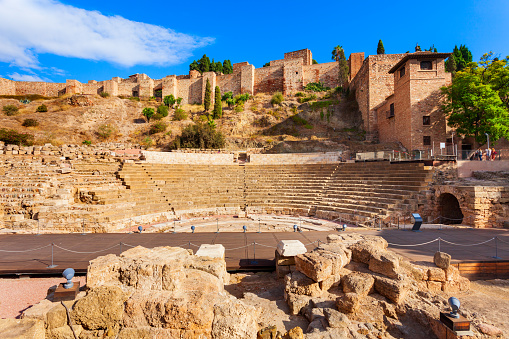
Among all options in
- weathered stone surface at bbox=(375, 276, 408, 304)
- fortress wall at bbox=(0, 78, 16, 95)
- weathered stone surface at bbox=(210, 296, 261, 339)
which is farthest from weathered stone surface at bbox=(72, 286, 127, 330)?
fortress wall at bbox=(0, 78, 16, 95)

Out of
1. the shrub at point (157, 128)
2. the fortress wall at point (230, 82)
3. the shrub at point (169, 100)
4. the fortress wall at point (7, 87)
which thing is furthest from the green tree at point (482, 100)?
the fortress wall at point (7, 87)

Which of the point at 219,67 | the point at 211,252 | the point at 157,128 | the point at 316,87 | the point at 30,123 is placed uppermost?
the point at 219,67

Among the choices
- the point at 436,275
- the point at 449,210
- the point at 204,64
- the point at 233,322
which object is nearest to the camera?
the point at 233,322

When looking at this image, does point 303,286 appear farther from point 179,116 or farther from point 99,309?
point 179,116

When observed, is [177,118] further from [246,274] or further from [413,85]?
[246,274]

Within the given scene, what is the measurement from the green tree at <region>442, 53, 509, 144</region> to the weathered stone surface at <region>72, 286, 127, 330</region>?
931 inches

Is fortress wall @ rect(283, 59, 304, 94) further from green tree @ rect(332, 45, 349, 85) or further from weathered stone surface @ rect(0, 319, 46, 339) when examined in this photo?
weathered stone surface @ rect(0, 319, 46, 339)

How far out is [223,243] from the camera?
27.3ft

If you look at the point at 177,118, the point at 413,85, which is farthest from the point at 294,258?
the point at 177,118

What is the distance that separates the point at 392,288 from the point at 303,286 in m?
1.64

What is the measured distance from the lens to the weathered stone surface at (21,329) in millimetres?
2861

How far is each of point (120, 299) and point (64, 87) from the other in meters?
60.6

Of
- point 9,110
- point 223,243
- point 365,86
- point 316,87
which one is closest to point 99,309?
point 223,243

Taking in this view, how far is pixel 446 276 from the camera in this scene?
210 inches
